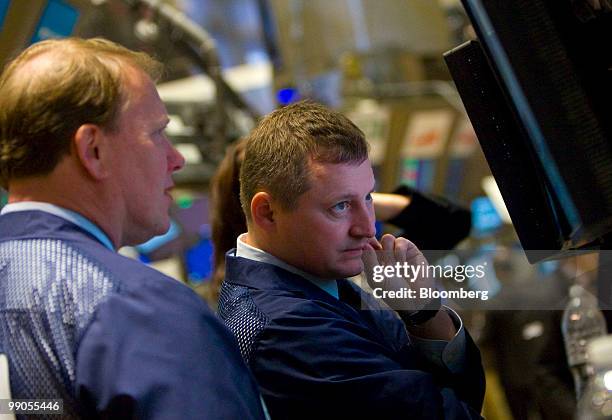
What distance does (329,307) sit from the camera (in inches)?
54.6

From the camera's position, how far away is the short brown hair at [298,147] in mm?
1329

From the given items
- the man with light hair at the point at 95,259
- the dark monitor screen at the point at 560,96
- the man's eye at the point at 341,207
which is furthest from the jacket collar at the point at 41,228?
the dark monitor screen at the point at 560,96

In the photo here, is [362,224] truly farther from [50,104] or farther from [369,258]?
[50,104]

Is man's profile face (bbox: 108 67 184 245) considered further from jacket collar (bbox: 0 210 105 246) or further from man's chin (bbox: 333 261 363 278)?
man's chin (bbox: 333 261 363 278)

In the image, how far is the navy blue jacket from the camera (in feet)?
4.31

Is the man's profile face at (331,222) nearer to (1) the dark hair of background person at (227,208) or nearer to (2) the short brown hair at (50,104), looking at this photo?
(1) the dark hair of background person at (227,208)

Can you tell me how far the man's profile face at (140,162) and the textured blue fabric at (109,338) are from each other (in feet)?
0.35

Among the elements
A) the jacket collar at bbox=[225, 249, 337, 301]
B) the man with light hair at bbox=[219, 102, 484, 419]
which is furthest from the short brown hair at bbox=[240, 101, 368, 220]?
the jacket collar at bbox=[225, 249, 337, 301]

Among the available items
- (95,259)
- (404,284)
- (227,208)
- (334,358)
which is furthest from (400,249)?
(227,208)

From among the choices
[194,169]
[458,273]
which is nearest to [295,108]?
[458,273]

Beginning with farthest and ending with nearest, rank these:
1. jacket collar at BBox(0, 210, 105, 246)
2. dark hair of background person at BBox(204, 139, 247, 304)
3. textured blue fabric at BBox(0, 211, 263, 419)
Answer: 1. dark hair of background person at BBox(204, 139, 247, 304)
2. jacket collar at BBox(0, 210, 105, 246)
3. textured blue fabric at BBox(0, 211, 263, 419)

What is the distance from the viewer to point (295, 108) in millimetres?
1373

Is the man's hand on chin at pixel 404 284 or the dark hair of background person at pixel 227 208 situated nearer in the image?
the man's hand on chin at pixel 404 284

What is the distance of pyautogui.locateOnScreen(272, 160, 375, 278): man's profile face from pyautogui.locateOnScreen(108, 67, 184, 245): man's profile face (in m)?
0.19
